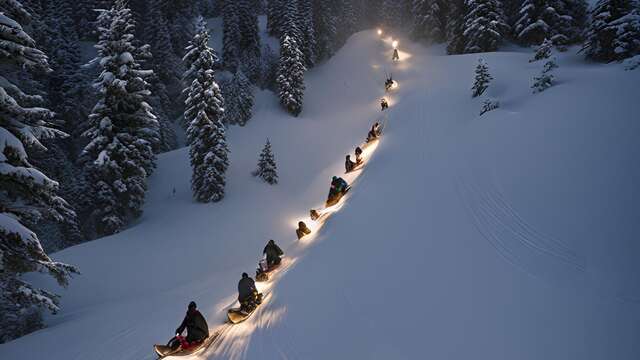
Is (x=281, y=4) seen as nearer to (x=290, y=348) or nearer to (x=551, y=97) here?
(x=551, y=97)

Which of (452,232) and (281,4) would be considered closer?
(452,232)

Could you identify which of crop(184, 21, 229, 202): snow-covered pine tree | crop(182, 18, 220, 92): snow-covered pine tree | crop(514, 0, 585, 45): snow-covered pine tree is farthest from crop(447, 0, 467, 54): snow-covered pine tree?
crop(184, 21, 229, 202): snow-covered pine tree

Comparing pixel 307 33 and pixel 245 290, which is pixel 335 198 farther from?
pixel 307 33

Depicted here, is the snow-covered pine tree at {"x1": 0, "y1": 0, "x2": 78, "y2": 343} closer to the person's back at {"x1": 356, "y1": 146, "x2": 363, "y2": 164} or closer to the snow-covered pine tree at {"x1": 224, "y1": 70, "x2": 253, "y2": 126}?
the person's back at {"x1": 356, "y1": 146, "x2": 363, "y2": 164}

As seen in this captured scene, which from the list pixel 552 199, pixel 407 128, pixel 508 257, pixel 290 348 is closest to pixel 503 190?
pixel 552 199

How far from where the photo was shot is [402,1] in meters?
73.4

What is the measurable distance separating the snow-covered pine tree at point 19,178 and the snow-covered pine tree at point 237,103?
27.6 metres

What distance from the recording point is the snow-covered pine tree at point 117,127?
21547 mm

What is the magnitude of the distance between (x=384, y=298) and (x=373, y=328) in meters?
1.12

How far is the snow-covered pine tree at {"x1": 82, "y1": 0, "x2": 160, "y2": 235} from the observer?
21.5 m

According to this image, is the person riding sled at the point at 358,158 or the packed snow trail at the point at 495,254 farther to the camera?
the person riding sled at the point at 358,158

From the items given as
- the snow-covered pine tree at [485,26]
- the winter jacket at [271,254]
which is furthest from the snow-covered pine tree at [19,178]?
the snow-covered pine tree at [485,26]

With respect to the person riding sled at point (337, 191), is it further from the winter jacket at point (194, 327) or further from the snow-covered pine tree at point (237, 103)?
the snow-covered pine tree at point (237, 103)

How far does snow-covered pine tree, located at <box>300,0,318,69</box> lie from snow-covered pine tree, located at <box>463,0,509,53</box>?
2211 cm
